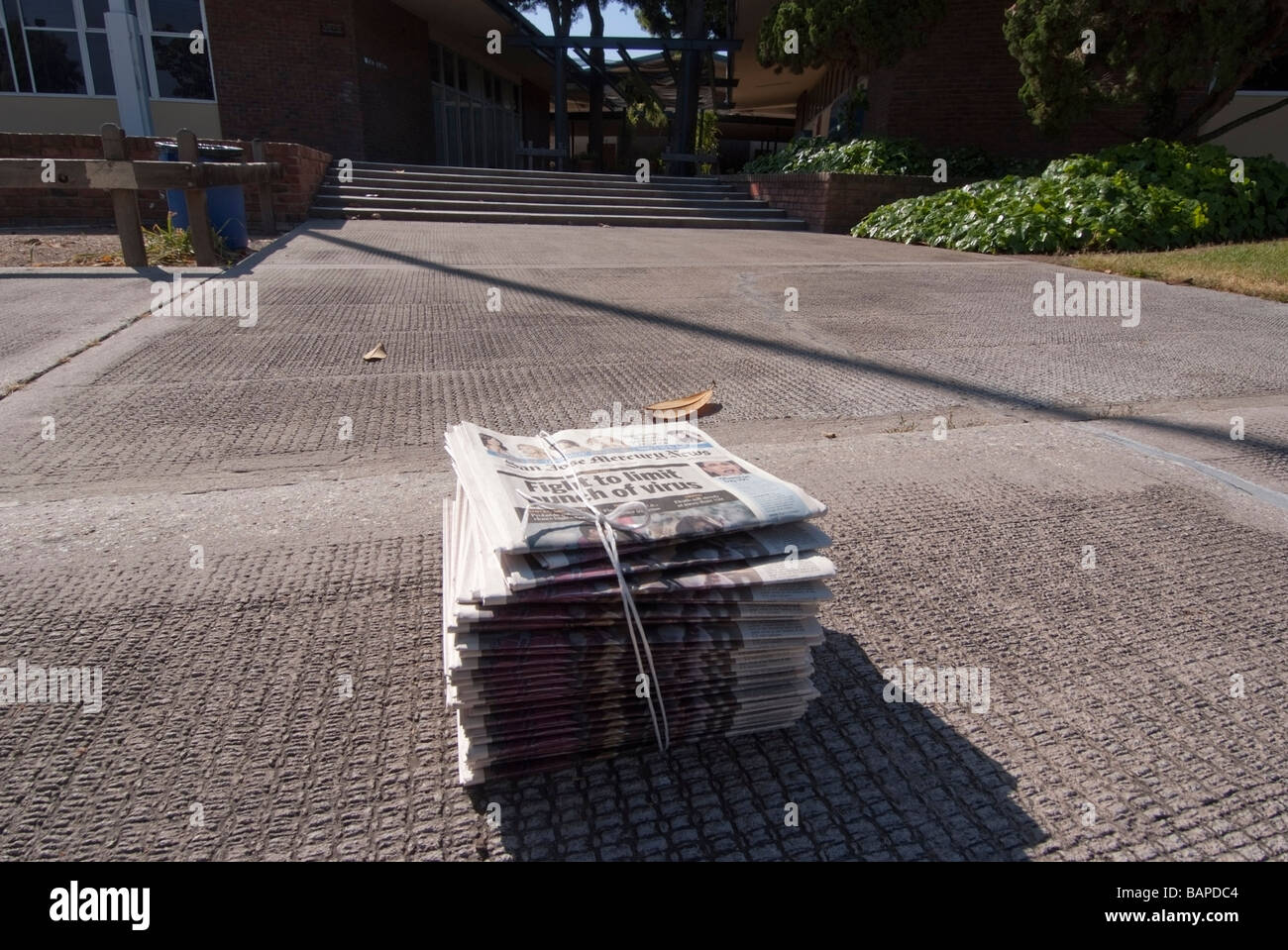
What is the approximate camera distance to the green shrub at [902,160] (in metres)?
13.8

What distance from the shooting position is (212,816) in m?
1.37

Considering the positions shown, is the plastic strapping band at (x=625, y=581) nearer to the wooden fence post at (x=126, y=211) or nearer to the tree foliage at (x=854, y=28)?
the wooden fence post at (x=126, y=211)

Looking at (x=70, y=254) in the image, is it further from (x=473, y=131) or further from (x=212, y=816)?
(x=473, y=131)

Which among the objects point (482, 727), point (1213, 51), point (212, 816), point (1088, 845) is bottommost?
point (1088, 845)

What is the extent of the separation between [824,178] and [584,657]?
1322 cm

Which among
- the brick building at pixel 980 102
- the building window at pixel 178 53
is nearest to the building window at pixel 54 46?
the building window at pixel 178 53

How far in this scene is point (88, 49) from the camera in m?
17.9

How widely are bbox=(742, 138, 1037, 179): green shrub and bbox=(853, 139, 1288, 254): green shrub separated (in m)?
2.66

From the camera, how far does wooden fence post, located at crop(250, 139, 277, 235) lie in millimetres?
10500

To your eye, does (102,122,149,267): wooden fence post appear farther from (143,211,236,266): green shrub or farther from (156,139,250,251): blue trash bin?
(156,139,250,251): blue trash bin

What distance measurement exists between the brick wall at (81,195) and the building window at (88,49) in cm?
809

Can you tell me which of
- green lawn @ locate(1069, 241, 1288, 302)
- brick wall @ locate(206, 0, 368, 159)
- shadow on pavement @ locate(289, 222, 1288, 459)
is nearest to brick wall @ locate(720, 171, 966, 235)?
green lawn @ locate(1069, 241, 1288, 302)

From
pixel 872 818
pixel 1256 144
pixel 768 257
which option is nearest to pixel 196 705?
pixel 872 818

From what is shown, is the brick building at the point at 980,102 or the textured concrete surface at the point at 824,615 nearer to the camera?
the textured concrete surface at the point at 824,615
